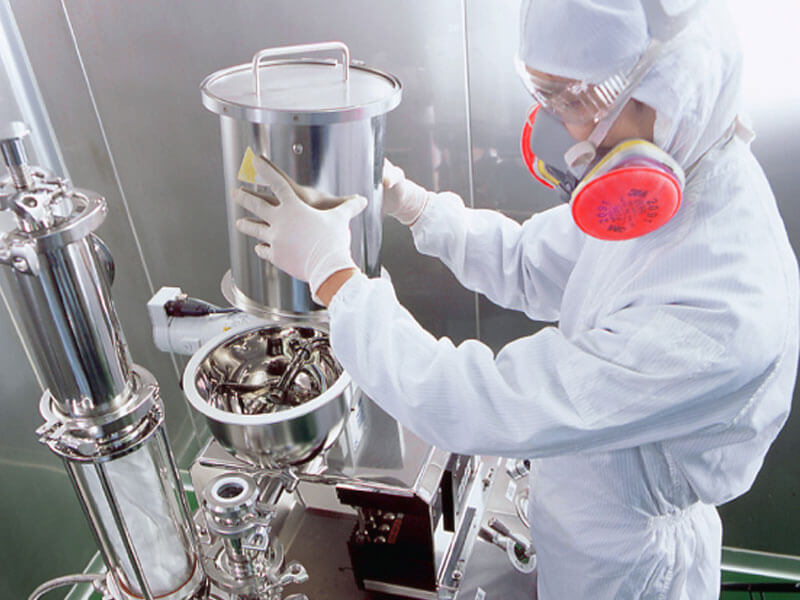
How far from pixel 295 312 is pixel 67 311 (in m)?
0.40

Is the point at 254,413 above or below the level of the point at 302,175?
below

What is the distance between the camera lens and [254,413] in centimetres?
118

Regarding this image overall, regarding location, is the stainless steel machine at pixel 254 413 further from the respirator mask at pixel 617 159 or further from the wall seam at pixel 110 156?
the wall seam at pixel 110 156

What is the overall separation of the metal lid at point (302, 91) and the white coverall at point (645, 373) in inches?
10.3

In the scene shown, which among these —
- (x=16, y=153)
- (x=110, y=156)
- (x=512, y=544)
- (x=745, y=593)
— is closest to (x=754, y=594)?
(x=745, y=593)

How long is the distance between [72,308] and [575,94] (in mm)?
697

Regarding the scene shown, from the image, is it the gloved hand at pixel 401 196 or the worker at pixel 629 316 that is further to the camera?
the gloved hand at pixel 401 196

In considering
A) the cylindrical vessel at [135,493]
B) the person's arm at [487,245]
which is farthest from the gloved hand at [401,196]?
the cylindrical vessel at [135,493]

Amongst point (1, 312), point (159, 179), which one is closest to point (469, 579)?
point (1, 312)

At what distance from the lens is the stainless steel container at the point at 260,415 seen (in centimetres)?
105

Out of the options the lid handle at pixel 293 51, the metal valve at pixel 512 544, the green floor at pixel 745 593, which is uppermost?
the lid handle at pixel 293 51

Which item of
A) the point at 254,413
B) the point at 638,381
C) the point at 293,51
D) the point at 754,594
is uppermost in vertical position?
the point at 293,51

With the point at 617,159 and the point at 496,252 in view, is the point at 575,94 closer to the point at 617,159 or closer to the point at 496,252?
the point at 617,159

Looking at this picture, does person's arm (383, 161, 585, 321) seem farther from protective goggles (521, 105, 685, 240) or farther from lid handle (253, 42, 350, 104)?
protective goggles (521, 105, 685, 240)
